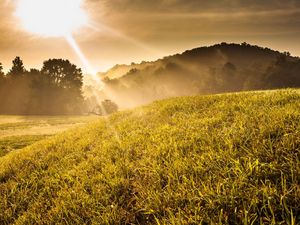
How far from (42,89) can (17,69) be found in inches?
505

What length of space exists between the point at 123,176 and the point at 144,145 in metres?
1.44

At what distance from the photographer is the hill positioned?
3708 inches

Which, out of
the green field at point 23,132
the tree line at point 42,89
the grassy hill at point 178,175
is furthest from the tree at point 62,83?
the grassy hill at point 178,175

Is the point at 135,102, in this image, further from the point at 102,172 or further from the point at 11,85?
the point at 102,172

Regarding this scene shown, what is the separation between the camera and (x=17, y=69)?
8388cm

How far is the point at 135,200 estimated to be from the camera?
4422 mm

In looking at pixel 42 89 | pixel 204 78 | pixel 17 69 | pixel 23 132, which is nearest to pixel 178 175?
pixel 23 132

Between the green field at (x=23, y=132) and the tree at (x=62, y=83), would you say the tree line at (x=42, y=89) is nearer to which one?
the tree at (x=62, y=83)

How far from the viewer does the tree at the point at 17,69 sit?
83.4 metres

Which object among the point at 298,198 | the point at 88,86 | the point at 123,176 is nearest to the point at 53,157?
the point at 123,176

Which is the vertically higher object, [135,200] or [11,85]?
[11,85]

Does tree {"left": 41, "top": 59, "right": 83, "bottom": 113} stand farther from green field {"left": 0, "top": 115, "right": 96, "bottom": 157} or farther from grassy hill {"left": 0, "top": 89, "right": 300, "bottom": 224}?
grassy hill {"left": 0, "top": 89, "right": 300, "bottom": 224}

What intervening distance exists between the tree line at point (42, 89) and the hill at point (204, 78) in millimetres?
30969

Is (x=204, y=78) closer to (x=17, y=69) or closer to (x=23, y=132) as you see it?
(x=17, y=69)
